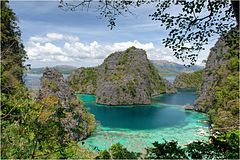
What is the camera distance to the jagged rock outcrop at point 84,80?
88300 mm

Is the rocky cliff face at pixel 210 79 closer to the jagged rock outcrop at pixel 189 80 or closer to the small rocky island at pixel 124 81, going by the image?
the small rocky island at pixel 124 81

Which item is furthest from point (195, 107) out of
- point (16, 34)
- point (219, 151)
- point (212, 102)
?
point (219, 151)

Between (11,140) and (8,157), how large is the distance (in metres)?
0.39

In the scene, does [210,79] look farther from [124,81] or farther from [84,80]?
[84,80]

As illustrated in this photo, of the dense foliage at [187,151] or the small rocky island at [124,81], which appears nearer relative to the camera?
the dense foliage at [187,151]

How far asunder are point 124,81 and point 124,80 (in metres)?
0.33

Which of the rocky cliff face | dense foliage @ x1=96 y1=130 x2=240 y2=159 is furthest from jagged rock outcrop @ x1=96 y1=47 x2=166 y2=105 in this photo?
dense foliage @ x1=96 y1=130 x2=240 y2=159

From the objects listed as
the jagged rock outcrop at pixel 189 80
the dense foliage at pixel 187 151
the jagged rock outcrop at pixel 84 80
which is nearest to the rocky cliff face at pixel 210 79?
the jagged rock outcrop at pixel 84 80

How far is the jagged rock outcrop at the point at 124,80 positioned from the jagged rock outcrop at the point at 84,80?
1098cm

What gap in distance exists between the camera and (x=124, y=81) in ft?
219

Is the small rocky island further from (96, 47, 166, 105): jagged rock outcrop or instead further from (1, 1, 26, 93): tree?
(1, 1, 26, 93): tree

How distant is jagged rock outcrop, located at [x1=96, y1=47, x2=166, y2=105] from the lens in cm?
6384

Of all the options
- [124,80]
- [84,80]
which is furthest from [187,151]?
[84,80]

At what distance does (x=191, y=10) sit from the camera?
4.71 m
